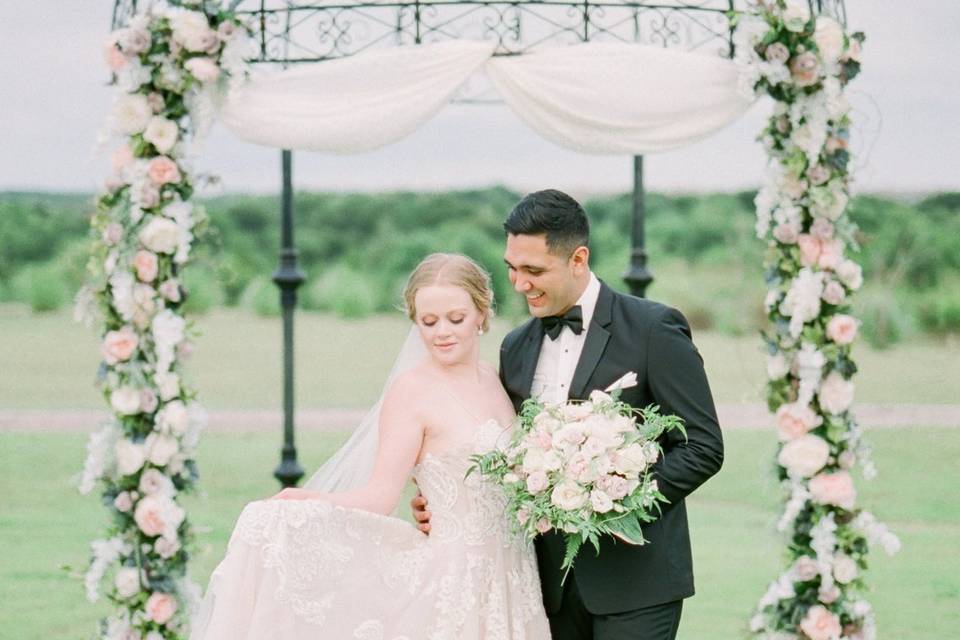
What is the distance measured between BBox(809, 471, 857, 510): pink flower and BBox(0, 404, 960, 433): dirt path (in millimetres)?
8188

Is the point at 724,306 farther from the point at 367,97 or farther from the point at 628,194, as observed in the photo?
the point at 367,97

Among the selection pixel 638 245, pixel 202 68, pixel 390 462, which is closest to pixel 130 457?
pixel 202 68

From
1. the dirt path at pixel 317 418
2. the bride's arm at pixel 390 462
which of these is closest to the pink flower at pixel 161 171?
the bride's arm at pixel 390 462

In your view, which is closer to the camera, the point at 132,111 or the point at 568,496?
the point at 568,496

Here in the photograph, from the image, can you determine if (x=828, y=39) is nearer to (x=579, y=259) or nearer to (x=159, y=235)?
(x=579, y=259)

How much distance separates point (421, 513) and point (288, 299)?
8.99ft

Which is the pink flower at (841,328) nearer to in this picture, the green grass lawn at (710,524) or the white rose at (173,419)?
the green grass lawn at (710,524)

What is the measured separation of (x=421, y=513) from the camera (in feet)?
11.4

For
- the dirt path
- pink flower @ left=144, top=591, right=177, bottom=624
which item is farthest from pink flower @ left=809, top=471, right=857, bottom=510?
the dirt path

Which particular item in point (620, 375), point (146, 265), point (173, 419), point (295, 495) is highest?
point (146, 265)

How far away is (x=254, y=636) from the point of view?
319 cm

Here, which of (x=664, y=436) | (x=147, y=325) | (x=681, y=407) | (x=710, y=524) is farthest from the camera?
(x=710, y=524)

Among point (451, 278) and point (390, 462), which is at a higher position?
point (451, 278)

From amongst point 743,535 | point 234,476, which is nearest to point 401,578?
point 743,535
